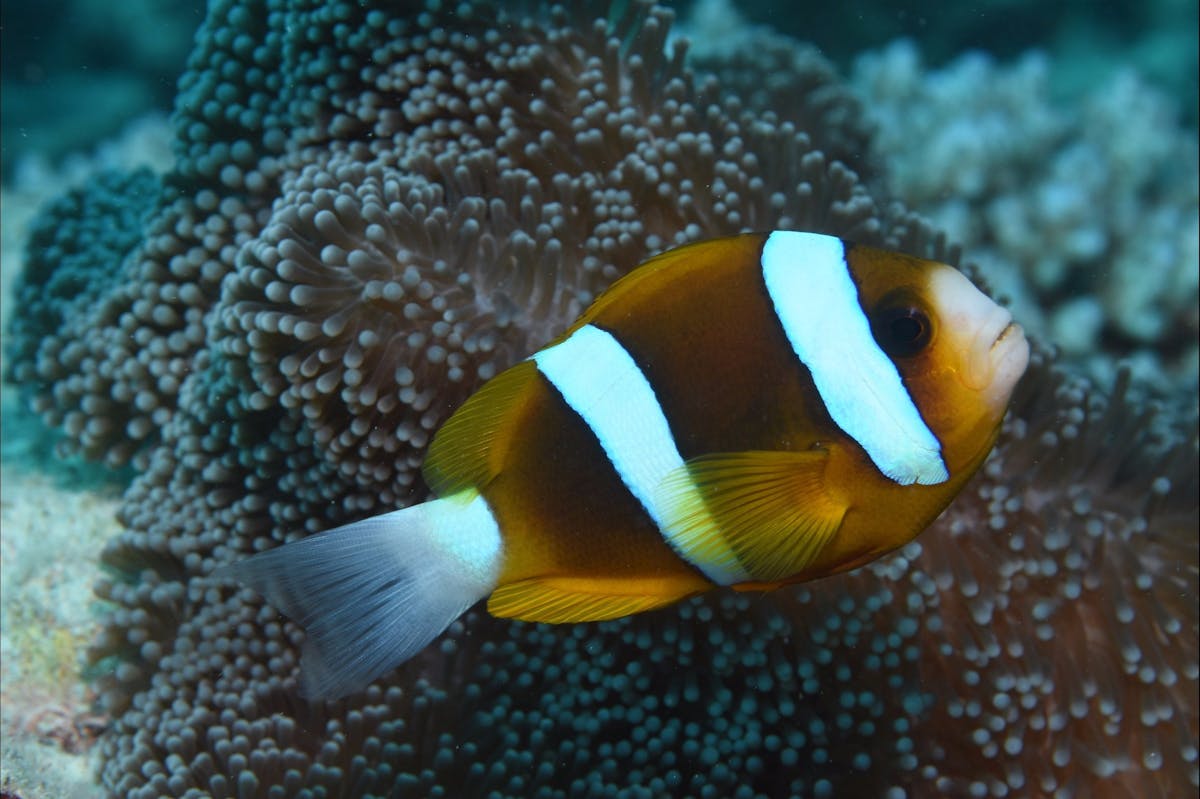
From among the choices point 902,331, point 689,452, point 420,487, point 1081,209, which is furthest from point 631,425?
point 1081,209

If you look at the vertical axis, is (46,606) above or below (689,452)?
above

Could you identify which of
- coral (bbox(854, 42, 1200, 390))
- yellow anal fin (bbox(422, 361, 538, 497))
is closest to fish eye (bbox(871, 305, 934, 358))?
yellow anal fin (bbox(422, 361, 538, 497))

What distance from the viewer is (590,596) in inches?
46.4

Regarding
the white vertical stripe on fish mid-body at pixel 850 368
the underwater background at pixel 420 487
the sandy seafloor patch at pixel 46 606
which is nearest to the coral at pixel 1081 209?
the underwater background at pixel 420 487

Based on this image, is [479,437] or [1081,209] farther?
[1081,209]

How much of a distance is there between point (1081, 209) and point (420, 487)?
255 centimetres

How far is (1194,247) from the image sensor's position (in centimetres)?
317

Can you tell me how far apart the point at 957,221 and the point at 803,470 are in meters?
2.57

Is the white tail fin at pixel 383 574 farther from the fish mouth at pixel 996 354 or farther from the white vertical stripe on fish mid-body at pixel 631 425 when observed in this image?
the fish mouth at pixel 996 354

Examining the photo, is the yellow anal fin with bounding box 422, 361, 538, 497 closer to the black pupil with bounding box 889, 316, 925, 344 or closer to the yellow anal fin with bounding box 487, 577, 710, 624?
the yellow anal fin with bounding box 487, 577, 710, 624

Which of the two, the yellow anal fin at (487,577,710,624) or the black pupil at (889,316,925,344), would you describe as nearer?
the black pupil at (889,316,925,344)

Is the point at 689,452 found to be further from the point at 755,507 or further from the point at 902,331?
the point at 902,331

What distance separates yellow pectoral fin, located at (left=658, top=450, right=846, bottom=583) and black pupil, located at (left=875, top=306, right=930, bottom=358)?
5.5 inches

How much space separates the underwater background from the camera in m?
1.76
